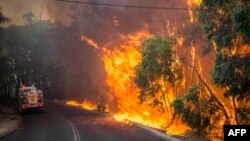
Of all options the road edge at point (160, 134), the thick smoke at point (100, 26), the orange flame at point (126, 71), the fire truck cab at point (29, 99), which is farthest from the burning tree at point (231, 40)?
the fire truck cab at point (29, 99)

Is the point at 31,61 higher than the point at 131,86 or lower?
higher

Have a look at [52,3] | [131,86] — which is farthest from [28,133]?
[52,3]

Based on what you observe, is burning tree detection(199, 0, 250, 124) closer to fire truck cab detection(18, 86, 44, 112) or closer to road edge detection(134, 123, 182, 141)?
road edge detection(134, 123, 182, 141)

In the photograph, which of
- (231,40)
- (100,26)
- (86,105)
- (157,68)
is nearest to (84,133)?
(157,68)

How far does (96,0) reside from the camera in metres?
49.3

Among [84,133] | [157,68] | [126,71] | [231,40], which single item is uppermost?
[231,40]

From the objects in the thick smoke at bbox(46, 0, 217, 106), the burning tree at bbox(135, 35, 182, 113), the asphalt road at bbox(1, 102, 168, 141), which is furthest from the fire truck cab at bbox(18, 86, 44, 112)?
the burning tree at bbox(135, 35, 182, 113)

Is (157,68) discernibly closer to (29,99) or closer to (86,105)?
(29,99)

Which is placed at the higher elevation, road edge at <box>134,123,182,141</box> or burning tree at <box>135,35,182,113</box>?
burning tree at <box>135,35,182,113</box>

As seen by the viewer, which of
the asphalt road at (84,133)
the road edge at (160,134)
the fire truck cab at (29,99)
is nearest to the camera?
the road edge at (160,134)

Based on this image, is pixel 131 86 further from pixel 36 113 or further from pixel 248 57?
pixel 248 57

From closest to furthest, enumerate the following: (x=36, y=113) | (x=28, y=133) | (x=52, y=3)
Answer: (x=28, y=133), (x=36, y=113), (x=52, y=3)

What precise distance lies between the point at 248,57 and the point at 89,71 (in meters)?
48.1

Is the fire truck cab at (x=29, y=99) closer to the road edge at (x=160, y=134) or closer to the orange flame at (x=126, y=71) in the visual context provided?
the orange flame at (x=126, y=71)
